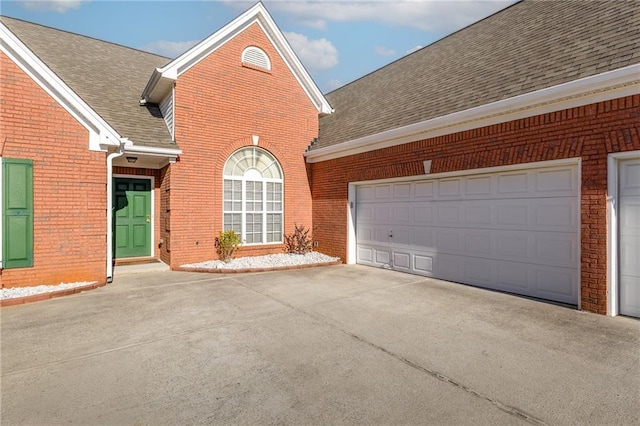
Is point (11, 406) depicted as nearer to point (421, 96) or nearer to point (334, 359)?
point (334, 359)

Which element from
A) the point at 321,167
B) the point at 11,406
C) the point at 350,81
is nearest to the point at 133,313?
the point at 11,406

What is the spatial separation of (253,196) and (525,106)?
301 inches

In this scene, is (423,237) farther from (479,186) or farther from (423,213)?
(479,186)

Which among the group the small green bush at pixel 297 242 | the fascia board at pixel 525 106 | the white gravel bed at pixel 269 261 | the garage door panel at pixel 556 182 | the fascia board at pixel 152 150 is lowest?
the white gravel bed at pixel 269 261

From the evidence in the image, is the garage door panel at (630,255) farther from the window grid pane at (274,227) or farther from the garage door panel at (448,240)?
the window grid pane at (274,227)

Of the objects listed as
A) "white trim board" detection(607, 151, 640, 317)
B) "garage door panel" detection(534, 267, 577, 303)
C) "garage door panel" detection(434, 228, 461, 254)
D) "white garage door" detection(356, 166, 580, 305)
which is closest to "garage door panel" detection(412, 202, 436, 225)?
"white garage door" detection(356, 166, 580, 305)

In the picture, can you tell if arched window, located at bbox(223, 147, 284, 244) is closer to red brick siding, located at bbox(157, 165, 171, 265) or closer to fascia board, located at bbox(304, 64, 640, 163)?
red brick siding, located at bbox(157, 165, 171, 265)

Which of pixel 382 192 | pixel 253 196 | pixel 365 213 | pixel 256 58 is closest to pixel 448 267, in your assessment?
pixel 382 192

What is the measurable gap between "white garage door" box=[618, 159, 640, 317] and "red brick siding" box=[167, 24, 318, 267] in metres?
8.37

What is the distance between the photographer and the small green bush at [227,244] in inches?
384

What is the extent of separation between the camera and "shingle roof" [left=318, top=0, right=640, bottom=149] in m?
6.01

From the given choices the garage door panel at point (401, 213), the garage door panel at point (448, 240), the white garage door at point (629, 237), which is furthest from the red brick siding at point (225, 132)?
the white garage door at point (629, 237)

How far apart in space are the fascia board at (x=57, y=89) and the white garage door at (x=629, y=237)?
9.58 m

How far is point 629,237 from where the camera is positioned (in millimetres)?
5297
